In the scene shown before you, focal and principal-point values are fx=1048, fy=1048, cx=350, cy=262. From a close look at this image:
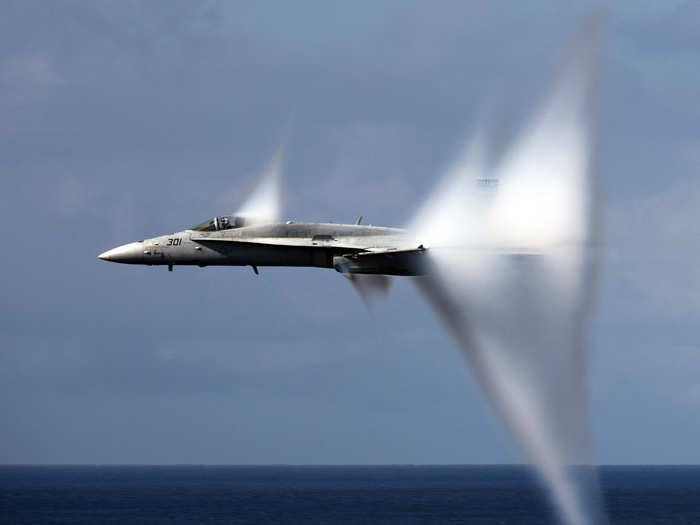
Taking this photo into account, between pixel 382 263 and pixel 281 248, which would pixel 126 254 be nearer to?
pixel 281 248

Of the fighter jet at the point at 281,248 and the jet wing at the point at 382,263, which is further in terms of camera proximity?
the fighter jet at the point at 281,248

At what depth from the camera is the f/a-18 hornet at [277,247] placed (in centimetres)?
A: 5453

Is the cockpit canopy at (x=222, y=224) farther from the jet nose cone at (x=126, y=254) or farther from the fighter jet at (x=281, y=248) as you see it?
the jet nose cone at (x=126, y=254)

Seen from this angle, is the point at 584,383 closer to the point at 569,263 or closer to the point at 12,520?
the point at 569,263

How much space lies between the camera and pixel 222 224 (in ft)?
189

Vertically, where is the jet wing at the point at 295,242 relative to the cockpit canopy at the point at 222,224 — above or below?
below

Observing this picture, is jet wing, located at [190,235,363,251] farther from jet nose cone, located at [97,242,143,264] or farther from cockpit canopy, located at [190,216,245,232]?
jet nose cone, located at [97,242,143,264]

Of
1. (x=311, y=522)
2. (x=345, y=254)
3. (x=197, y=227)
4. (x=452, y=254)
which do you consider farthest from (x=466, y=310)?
(x=311, y=522)

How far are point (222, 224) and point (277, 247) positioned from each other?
3732 mm

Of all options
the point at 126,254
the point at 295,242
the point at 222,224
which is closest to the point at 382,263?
the point at 295,242

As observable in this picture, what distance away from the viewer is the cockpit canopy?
189 ft

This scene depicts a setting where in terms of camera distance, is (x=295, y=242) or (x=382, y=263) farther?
(x=295, y=242)

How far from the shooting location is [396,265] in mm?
54219

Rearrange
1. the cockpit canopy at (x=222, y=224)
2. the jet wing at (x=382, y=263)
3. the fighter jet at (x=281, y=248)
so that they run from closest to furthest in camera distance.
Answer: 1. the jet wing at (x=382, y=263)
2. the fighter jet at (x=281, y=248)
3. the cockpit canopy at (x=222, y=224)
